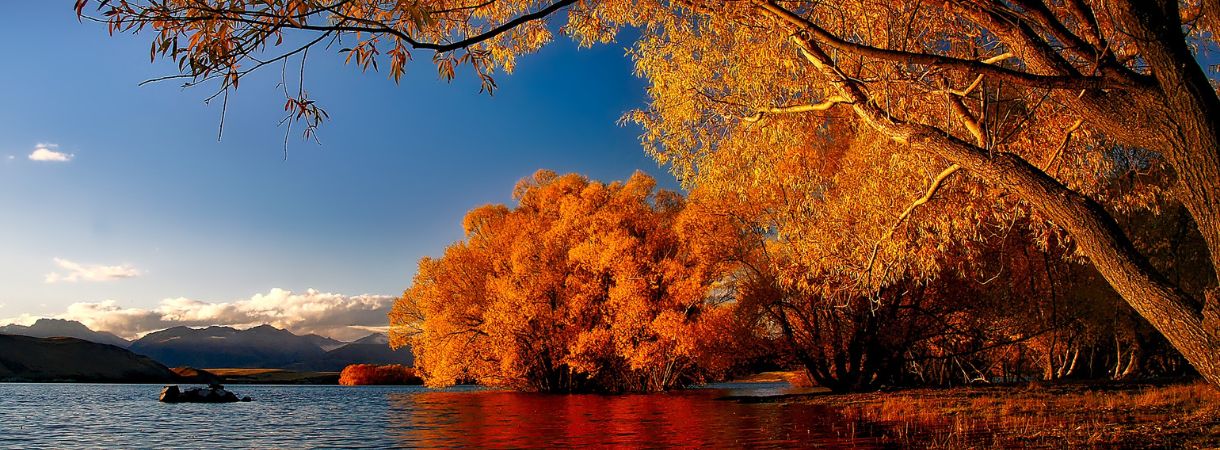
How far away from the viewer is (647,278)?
93.1 ft

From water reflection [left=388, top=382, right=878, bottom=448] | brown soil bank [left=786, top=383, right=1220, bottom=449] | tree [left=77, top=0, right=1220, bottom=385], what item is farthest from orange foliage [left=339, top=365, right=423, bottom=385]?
tree [left=77, top=0, right=1220, bottom=385]

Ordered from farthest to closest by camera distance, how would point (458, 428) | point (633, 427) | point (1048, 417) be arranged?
point (458, 428) → point (633, 427) → point (1048, 417)

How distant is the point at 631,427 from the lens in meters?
13.7

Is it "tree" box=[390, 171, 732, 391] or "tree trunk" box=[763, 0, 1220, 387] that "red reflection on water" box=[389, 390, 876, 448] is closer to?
Result: "tree trunk" box=[763, 0, 1220, 387]

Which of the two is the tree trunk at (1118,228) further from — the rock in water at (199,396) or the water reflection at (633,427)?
the rock in water at (199,396)

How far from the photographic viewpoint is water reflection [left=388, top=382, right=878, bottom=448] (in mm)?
11242

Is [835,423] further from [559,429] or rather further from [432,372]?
[432,372]

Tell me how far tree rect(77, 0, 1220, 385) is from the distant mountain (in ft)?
283

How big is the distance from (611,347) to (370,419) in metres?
12.3

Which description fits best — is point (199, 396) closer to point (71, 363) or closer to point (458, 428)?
point (458, 428)

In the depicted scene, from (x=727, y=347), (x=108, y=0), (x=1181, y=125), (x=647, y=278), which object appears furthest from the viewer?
(x=647, y=278)

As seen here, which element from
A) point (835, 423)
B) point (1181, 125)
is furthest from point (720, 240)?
point (1181, 125)

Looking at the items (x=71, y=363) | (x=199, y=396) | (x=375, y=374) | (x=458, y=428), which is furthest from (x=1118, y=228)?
(x=71, y=363)

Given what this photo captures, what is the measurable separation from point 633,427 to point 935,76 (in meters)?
8.03
